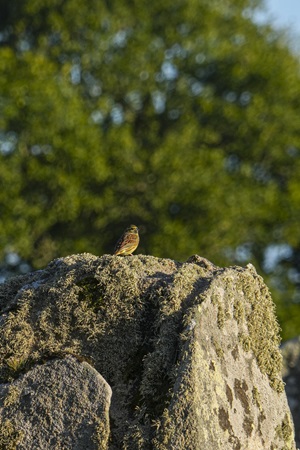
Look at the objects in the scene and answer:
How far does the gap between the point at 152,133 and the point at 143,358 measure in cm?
2650

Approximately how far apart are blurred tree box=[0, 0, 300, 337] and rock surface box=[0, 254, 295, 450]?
2094cm

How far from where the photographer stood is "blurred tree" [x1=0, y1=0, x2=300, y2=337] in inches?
1208

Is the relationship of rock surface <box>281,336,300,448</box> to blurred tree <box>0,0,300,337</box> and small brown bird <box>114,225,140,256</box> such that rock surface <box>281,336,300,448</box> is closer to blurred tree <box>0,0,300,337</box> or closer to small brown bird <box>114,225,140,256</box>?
small brown bird <box>114,225,140,256</box>

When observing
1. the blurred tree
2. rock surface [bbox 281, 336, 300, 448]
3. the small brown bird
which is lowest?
the small brown bird

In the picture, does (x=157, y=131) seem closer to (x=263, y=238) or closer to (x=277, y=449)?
(x=263, y=238)

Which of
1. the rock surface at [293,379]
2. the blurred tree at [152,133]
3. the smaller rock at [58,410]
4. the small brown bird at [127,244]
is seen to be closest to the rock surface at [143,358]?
the smaller rock at [58,410]

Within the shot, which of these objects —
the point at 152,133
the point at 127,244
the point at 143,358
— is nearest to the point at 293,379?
the point at 127,244

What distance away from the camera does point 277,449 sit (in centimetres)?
754

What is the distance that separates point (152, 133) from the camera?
109 ft

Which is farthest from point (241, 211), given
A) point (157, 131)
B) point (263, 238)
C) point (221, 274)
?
point (221, 274)

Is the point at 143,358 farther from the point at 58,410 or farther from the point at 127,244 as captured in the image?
the point at 127,244

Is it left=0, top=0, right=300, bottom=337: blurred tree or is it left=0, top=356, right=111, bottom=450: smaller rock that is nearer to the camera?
left=0, top=356, right=111, bottom=450: smaller rock

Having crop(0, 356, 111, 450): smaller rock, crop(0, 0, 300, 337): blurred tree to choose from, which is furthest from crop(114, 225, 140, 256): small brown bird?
crop(0, 0, 300, 337): blurred tree

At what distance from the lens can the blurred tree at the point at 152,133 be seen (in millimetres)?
30672
